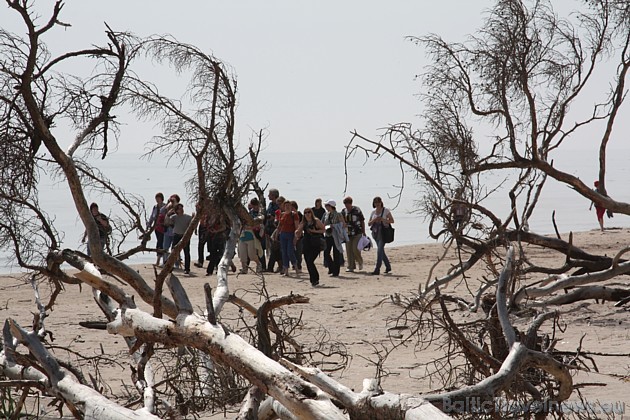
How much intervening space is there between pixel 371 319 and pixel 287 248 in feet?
17.6

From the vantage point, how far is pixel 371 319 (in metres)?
13.7

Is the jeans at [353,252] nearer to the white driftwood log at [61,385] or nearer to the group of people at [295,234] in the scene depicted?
the group of people at [295,234]

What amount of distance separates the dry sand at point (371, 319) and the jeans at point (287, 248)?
378 millimetres

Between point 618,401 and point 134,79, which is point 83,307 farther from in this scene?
point 618,401

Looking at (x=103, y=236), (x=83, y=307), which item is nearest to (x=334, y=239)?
(x=83, y=307)

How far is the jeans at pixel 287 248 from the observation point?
60.2 feet

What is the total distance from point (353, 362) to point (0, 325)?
6.06 m

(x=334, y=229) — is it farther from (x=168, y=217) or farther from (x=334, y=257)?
(x=168, y=217)

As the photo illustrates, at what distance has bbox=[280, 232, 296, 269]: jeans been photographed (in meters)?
18.3

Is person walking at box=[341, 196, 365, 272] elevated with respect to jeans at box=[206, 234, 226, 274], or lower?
elevated

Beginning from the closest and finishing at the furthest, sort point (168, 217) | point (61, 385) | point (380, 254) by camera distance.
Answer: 1. point (61, 385)
2. point (380, 254)
3. point (168, 217)

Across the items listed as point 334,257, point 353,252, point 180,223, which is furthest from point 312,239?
point 180,223

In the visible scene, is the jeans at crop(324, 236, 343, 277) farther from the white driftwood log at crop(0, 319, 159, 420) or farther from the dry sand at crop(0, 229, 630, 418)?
the white driftwood log at crop(0, 319, 159, 420)

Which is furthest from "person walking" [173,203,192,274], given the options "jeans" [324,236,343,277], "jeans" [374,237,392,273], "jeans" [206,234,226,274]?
"jeans" [374,237,392,273]
